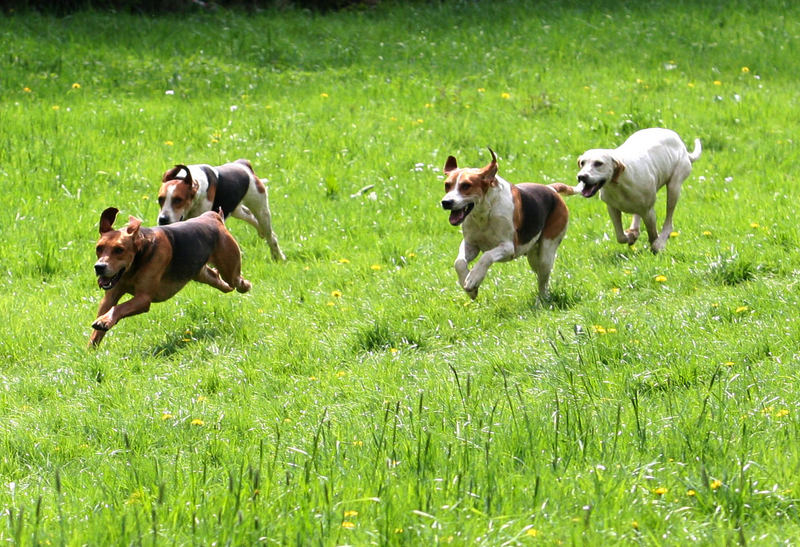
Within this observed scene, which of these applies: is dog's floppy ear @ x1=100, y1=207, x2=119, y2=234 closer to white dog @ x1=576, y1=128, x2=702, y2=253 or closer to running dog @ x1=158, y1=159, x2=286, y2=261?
running dog @ x1=158, y1=159, x2=286, y2=261

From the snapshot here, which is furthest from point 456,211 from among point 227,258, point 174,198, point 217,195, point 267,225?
point 267,225

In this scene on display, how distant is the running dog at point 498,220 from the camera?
26.2 ft

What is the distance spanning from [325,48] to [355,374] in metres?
13.1

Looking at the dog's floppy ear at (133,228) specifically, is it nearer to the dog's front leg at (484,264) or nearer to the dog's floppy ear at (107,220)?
the dog's floppy ear at (107,220)

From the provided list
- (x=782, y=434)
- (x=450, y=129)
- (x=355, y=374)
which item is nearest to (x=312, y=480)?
(x=782, y=434)

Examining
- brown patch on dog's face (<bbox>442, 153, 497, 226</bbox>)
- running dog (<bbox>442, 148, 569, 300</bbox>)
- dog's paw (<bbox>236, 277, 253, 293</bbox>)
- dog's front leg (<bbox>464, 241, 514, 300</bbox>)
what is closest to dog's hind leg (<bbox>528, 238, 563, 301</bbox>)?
running dog (<bbox>442, 148, 569, 300</bbox>)

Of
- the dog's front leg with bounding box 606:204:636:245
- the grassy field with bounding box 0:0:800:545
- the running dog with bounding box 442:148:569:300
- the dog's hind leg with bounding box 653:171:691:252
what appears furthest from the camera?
the dog's hind leg with bounding box 653:171:691:252

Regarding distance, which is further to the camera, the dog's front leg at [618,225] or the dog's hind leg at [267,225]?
the dog's hind leg at [267,225]

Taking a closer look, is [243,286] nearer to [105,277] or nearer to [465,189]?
[105,277]

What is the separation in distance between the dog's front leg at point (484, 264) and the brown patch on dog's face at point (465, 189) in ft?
1.16

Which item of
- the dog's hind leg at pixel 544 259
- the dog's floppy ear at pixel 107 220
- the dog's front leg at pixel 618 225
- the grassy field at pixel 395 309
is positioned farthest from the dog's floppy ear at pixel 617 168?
the dog's floppy ear at pixel 107 220

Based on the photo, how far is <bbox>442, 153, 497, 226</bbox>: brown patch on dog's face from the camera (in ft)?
25.8

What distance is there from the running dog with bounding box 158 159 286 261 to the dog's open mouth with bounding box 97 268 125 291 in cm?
159

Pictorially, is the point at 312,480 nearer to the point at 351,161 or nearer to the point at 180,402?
the point at 180,402
